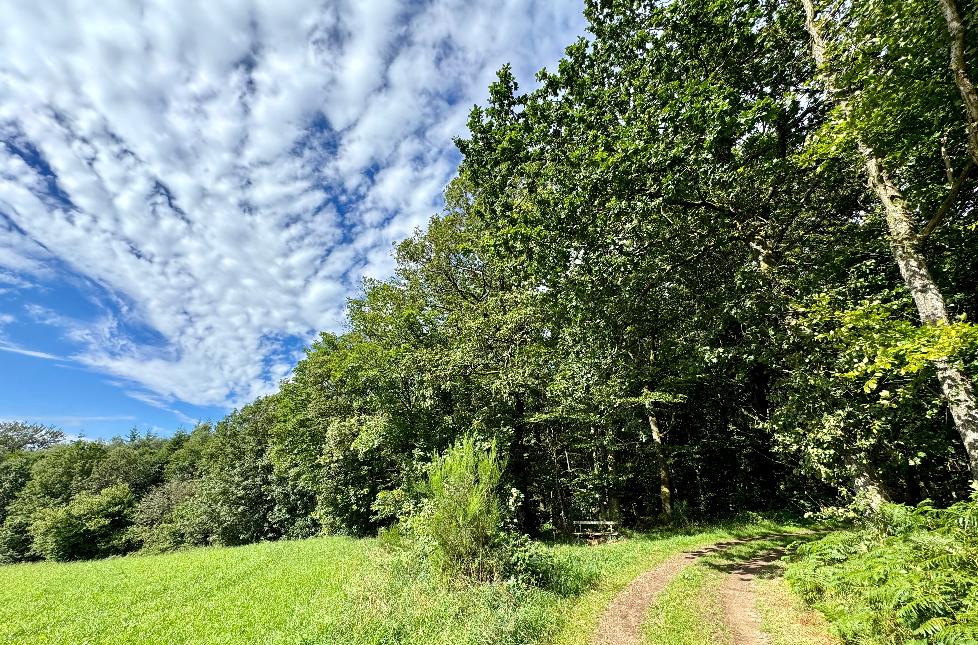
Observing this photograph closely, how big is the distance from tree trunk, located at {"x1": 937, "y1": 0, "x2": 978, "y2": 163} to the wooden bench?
14.3 meters

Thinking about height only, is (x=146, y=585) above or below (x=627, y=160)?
below

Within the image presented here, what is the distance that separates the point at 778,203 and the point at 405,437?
15886mm

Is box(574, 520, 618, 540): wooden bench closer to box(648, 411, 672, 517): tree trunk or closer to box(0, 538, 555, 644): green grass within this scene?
box(648, 411, 672, 517): tree trunk

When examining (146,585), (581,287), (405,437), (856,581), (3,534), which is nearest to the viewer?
(856,581)

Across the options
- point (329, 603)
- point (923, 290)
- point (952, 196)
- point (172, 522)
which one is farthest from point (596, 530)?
point (172, 522)

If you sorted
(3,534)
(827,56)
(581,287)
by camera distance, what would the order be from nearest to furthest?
(827,56), (581,287), (3,534)

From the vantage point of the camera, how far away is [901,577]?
4.41 m

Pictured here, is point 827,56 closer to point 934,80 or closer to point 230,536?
point 934,80

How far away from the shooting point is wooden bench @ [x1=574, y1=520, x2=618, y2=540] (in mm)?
15169

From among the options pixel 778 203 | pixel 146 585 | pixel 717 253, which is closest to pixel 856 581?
pixel 717 253

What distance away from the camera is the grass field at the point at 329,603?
6.50 m

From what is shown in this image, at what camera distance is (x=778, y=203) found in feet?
33.0

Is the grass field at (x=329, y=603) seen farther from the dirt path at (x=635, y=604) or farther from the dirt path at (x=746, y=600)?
the dirt path at (x=746, y=600)

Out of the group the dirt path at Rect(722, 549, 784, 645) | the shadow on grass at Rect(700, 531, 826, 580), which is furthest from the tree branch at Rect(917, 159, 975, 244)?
the dirt path at Rect(722, 549, 784, 645)
